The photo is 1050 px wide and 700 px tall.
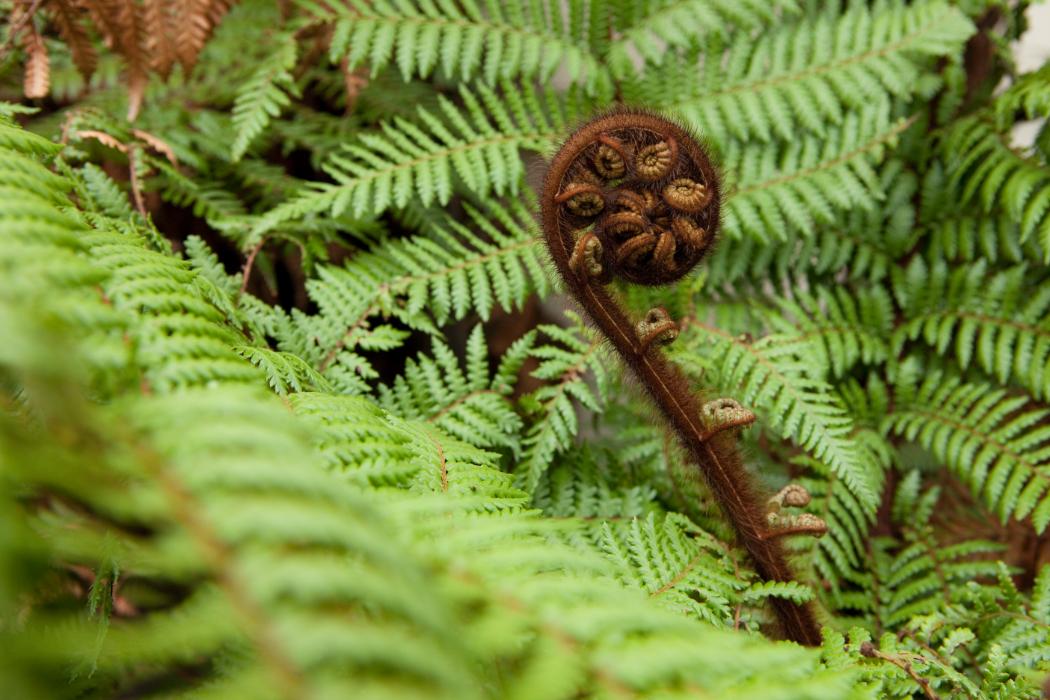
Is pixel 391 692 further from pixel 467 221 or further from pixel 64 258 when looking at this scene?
pixel 467 221

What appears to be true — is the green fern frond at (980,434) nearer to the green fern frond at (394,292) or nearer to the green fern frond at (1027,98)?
the green fern frond at (1027,98)

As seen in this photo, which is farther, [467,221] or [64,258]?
[467,221]

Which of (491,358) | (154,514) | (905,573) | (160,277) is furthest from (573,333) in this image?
(154,514)

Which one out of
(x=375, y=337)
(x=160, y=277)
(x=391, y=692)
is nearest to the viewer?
(x=391, y=692)

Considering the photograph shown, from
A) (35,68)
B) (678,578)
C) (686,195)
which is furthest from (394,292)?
(35,68)

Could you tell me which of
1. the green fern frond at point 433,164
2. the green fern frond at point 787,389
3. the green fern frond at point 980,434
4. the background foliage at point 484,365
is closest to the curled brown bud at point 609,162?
the background foliage at point 484,365

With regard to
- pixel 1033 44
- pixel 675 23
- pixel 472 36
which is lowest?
pixel 472 36

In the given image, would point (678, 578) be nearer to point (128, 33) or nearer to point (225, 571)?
point (225, 571)
